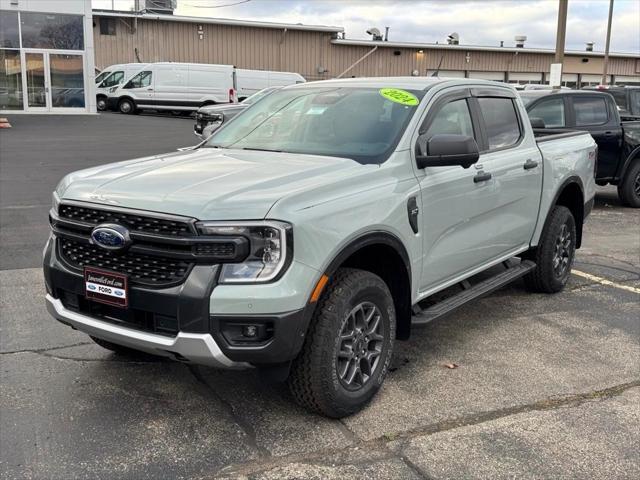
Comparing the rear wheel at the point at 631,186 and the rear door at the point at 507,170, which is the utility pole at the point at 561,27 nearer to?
the rear wheel at the point at 631,186

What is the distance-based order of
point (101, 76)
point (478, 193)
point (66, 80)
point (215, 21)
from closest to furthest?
point (478, 193), point (66, 80), point (101, 76), point (215, 21)

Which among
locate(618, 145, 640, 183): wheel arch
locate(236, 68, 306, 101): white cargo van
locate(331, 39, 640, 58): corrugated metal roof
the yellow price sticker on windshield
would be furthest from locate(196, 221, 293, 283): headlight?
locate(331, 39, 640, 58): corrugated metal roof

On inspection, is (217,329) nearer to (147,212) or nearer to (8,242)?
(147,212)

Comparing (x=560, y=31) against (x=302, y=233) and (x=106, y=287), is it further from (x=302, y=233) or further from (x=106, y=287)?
(x=106, y=287)

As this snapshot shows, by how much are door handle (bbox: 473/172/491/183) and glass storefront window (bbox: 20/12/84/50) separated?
26172mm

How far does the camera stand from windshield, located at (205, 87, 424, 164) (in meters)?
4.12

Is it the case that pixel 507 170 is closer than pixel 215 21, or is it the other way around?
pixel 507 170

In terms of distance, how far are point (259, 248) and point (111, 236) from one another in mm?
743

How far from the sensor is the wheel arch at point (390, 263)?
3595 millimetres

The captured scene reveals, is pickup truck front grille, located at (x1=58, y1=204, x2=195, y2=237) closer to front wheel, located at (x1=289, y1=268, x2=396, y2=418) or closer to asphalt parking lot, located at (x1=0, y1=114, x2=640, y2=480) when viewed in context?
front wheel, located at (x1=289, y1=268, x2=396, y2=418)

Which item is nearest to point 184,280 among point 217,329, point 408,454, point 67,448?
point 217,329

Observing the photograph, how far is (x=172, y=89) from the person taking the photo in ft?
101

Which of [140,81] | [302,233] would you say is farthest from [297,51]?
[302,233]

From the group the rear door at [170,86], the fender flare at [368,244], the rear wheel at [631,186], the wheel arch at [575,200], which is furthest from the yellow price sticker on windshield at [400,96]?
the rear door at [170,86]
